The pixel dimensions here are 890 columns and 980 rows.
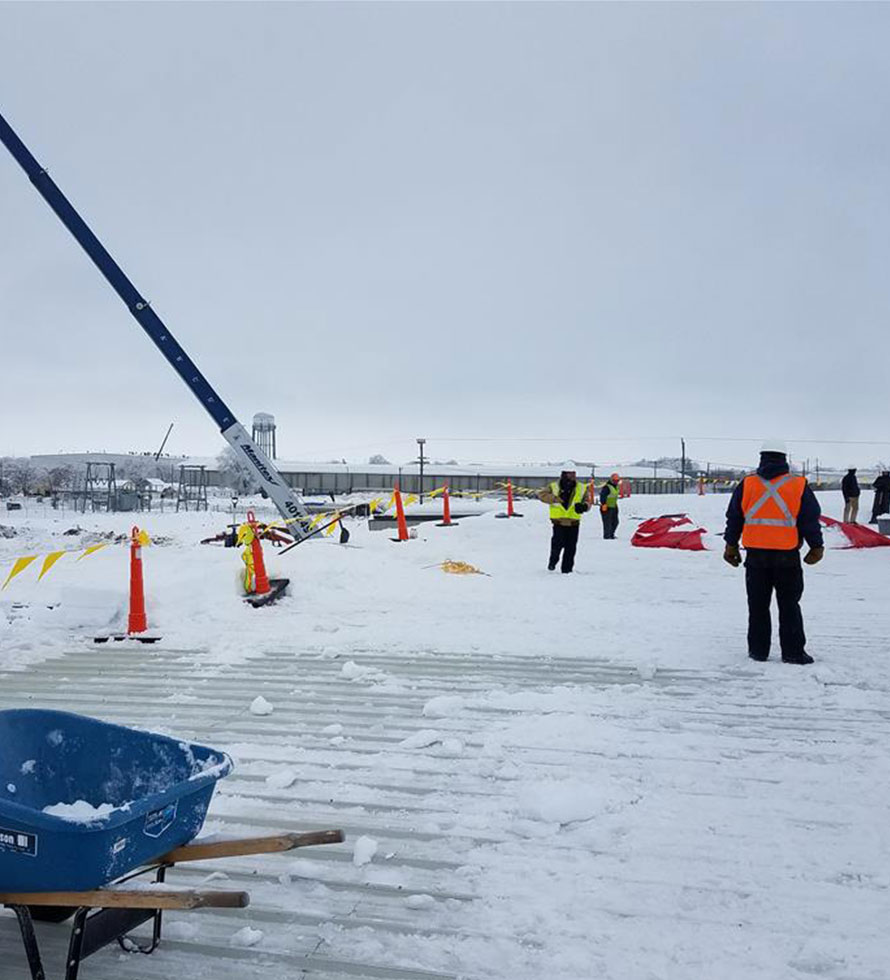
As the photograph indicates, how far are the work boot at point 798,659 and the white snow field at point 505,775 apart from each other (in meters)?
0.19

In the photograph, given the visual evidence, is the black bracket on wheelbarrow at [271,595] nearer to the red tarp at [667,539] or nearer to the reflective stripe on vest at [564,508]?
the reflective stripe on vest at [564,508]

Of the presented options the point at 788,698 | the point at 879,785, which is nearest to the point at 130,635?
the point at 788,698

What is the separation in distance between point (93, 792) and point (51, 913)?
0.45 meters

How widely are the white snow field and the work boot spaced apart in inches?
7.4

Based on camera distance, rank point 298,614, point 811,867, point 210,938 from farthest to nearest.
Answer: point 298,614 < point 811,867 < point 210,938

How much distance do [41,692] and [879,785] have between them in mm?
6238

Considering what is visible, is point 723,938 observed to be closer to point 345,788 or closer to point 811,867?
point 811,867

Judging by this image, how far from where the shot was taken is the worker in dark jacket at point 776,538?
7180mm

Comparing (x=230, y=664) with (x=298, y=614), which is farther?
(x=298, y=614)

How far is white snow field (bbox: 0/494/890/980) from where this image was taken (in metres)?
3.03

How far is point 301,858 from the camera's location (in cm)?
371

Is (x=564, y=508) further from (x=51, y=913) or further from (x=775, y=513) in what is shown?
(x=51, y=913)

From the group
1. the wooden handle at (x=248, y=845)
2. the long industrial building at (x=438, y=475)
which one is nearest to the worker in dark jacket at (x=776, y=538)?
the wooden handle at (x=248, y=845)

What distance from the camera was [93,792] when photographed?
11.1 feet
